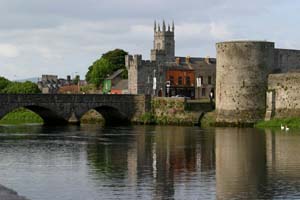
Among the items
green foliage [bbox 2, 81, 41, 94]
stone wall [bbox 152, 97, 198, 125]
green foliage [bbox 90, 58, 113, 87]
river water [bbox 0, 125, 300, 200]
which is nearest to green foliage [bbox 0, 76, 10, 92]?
green foliage [bbox 2, 81, 41, 94]

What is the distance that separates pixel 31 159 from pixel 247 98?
2624cm

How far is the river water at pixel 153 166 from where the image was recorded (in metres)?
Answer: 23.5

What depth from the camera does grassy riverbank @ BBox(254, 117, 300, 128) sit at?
52134 mm

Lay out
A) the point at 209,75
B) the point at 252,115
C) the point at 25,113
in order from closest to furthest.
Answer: the point at 252,115
the point at 25,113
the point at 209,75

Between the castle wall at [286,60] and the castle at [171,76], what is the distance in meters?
14.7

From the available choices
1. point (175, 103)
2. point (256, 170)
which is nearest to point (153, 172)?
point (256, 170)

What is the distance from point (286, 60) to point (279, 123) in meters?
11.0

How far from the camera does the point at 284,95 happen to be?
5497cm

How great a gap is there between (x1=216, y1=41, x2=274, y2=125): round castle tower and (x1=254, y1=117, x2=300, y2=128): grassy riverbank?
147cm

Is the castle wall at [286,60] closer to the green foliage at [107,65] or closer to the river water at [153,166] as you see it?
the river water at [153,166]

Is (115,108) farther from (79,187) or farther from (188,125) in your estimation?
(79,187)

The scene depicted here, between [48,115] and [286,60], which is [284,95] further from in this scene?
[48,115]

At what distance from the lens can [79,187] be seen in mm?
24297

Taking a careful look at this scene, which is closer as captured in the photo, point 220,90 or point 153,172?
point 153,172
